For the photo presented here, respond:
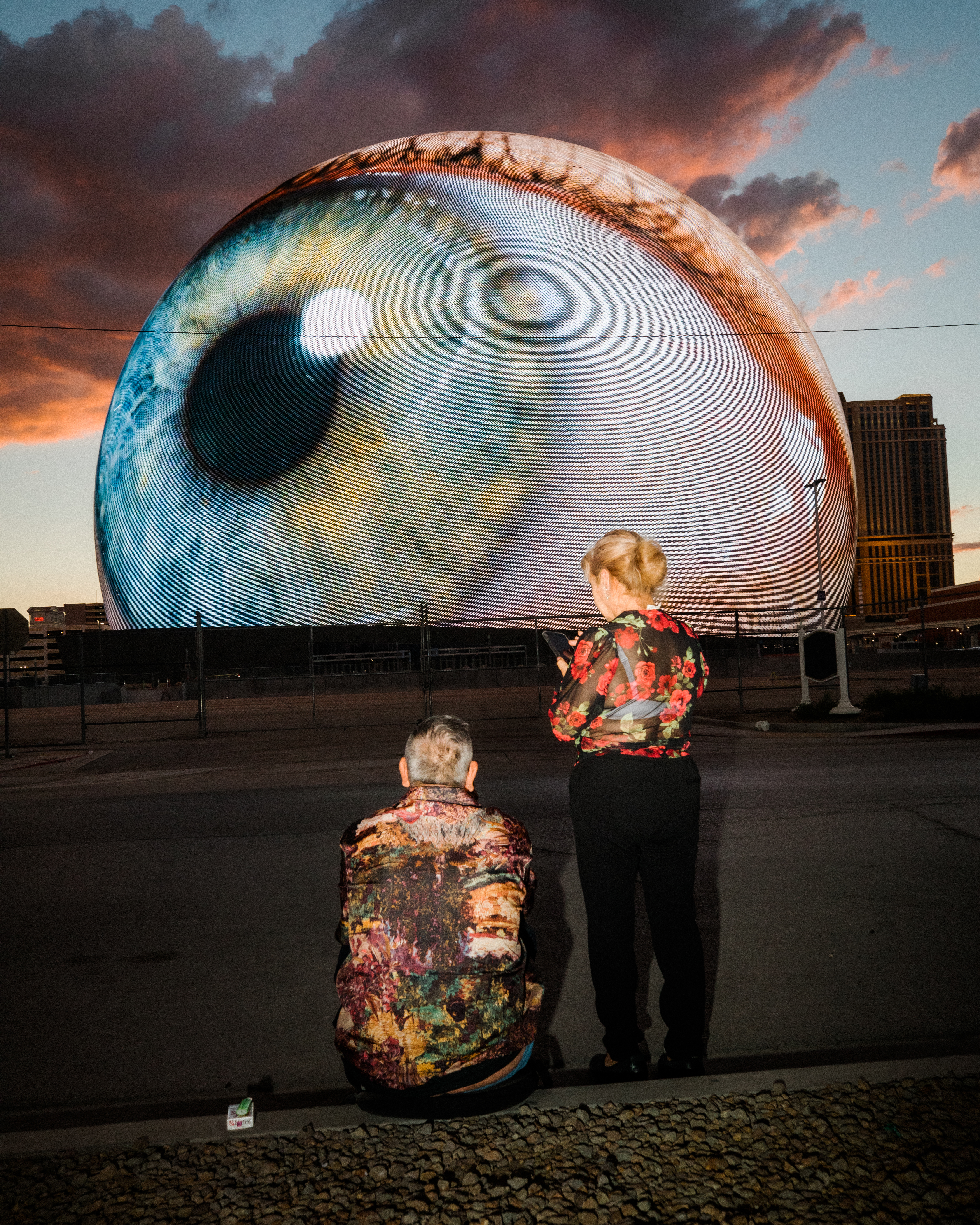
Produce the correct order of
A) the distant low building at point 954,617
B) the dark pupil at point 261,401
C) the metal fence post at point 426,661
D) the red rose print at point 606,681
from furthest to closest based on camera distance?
the distant low building at point 954,617 → the dark pupil at point 261,401 → the metal fence post at point 426,661 → the red rose print at point 606,681

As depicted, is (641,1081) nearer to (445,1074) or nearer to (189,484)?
(445,1074)

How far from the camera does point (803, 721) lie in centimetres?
1596

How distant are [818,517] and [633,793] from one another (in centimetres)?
3688

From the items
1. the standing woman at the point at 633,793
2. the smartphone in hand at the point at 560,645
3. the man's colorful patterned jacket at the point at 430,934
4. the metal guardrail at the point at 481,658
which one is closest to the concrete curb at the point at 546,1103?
the standing woman at the point at 633,793

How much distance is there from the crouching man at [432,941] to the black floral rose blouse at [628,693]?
408 millimetres

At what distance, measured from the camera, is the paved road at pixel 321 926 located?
3412 mm

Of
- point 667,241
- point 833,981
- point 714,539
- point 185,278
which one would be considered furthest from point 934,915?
point 185,278

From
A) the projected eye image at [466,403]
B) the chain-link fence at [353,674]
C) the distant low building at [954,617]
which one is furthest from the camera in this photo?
the distant low building at [954,617]

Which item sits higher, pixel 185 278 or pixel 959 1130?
pixel 185 278

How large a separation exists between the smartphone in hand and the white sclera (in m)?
30.8

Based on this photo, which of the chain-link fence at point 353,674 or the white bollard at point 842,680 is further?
the chain-link fence at point 353,674

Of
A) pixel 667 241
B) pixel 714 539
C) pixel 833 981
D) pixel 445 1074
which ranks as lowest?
pixel 833 981

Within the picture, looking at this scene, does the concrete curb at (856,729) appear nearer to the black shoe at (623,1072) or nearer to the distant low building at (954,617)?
the black shoe at (623,1072)

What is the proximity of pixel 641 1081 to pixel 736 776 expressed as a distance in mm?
7288
